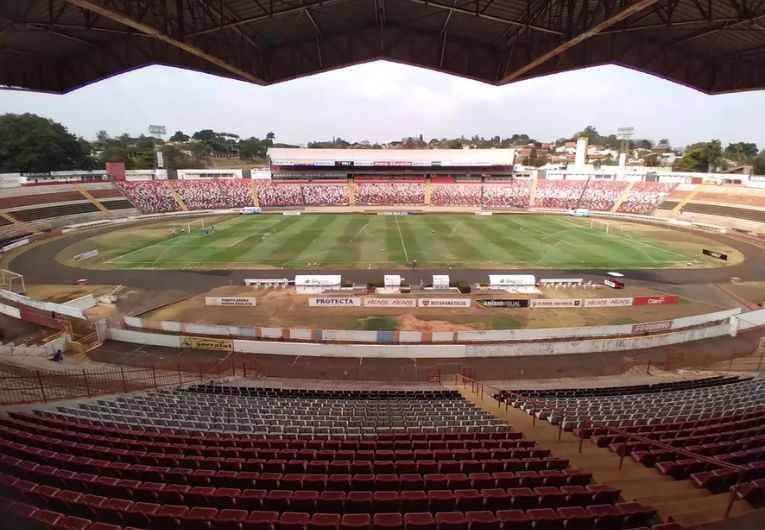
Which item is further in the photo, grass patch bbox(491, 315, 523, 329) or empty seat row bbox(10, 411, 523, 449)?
grass patch bbox(491, 315, 523, 329)

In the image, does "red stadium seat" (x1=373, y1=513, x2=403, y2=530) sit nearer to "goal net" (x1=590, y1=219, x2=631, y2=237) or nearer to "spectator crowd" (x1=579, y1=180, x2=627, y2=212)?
"goal net" (x1=590, y1=219, x2=631, y2=237)

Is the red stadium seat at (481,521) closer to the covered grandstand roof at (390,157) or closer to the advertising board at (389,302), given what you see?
the advertising board at (389,302)

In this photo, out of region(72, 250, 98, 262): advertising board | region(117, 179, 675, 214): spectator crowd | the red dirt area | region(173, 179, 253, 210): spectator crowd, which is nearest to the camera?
the red dirt area

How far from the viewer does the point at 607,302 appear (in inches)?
1103

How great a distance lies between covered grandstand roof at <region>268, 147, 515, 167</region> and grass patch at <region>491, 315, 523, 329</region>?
63.9m

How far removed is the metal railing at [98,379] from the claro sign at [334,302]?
26.7ft

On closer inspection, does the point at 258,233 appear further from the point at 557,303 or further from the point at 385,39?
the point at 385,39

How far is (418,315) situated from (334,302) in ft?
19.8

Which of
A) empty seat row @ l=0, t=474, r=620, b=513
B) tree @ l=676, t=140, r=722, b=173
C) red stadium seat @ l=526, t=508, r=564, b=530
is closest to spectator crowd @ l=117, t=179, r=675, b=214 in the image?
tree @ l=676, t=140, r=722, b=173

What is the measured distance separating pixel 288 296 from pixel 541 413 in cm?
2152

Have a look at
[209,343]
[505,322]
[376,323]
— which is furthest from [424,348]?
[209,343]

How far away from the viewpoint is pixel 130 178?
7650 cm

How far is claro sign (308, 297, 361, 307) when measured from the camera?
28250mm

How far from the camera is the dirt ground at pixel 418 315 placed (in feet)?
83.3
